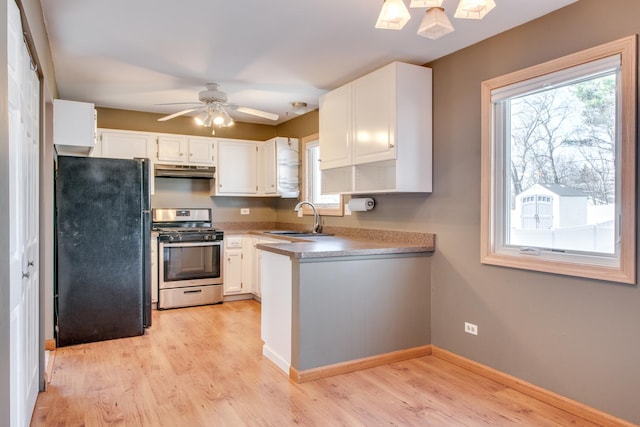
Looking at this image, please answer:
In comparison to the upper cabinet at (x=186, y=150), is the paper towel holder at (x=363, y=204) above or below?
below

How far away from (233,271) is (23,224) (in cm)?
333

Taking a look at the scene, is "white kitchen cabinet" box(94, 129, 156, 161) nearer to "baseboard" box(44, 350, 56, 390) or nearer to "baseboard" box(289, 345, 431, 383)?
"baseboard" box(44, 350, 56, 390)

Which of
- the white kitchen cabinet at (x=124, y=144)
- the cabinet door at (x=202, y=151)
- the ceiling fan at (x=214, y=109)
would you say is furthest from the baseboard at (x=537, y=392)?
the white kitchen cabinet at (x=124, y=144)

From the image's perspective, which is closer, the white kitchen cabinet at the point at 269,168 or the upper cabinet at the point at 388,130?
the upper cabinet at the point at 388,130

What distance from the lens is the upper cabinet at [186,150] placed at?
5.19m

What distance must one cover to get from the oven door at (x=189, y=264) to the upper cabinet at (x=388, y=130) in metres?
2.13

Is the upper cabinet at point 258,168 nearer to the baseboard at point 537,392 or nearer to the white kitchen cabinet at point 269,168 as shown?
the white kitchen cabinet at point 269,168

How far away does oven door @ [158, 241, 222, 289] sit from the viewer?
4.85 m

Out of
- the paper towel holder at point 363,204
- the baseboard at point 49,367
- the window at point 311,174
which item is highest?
the window at point 311,174

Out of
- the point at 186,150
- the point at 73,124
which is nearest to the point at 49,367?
the point at 73,124

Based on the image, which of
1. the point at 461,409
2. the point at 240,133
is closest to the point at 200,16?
the point at 461,409

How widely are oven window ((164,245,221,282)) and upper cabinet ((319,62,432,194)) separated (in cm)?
214

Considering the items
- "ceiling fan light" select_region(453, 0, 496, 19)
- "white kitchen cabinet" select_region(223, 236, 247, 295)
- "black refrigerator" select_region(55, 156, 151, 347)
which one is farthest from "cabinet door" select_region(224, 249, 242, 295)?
"ceiling fan light" select_region(453, 0, 496, 19)

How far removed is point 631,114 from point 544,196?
2.21ft
